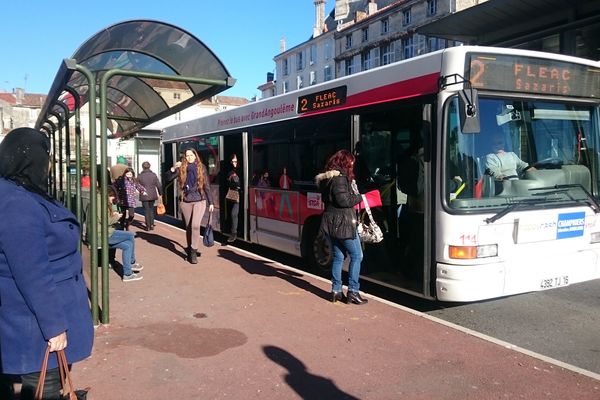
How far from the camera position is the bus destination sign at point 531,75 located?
4.98m

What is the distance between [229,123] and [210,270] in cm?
361

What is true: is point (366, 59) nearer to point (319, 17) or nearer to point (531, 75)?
point (319, 17)

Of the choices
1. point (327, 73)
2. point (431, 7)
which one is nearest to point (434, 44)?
point (431, 7)

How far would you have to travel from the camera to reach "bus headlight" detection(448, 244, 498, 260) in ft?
16.1

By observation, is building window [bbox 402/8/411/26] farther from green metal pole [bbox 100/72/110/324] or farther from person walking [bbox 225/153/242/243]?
green metal pole [bbox 100/72/110/324]

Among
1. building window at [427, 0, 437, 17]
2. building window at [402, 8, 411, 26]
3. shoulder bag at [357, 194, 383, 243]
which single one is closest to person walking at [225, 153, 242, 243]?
shoulder bag at [357, 194, 383, 243]

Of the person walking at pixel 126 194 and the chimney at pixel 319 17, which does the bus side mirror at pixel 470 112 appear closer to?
the person walking at pixel 126 194

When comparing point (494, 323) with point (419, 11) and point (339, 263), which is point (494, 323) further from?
point (419, 11)

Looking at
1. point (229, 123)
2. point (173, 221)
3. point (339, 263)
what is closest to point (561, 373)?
point (339, 263)

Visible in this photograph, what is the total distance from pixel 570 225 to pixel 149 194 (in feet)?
31.9

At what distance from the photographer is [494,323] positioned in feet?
18.6

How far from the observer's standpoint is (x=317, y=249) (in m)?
7.65

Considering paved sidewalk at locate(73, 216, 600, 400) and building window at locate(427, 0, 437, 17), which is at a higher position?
building window at locate(427, 0, 437, 17)

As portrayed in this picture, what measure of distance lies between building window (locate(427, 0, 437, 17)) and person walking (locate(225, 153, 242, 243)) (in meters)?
46.5
